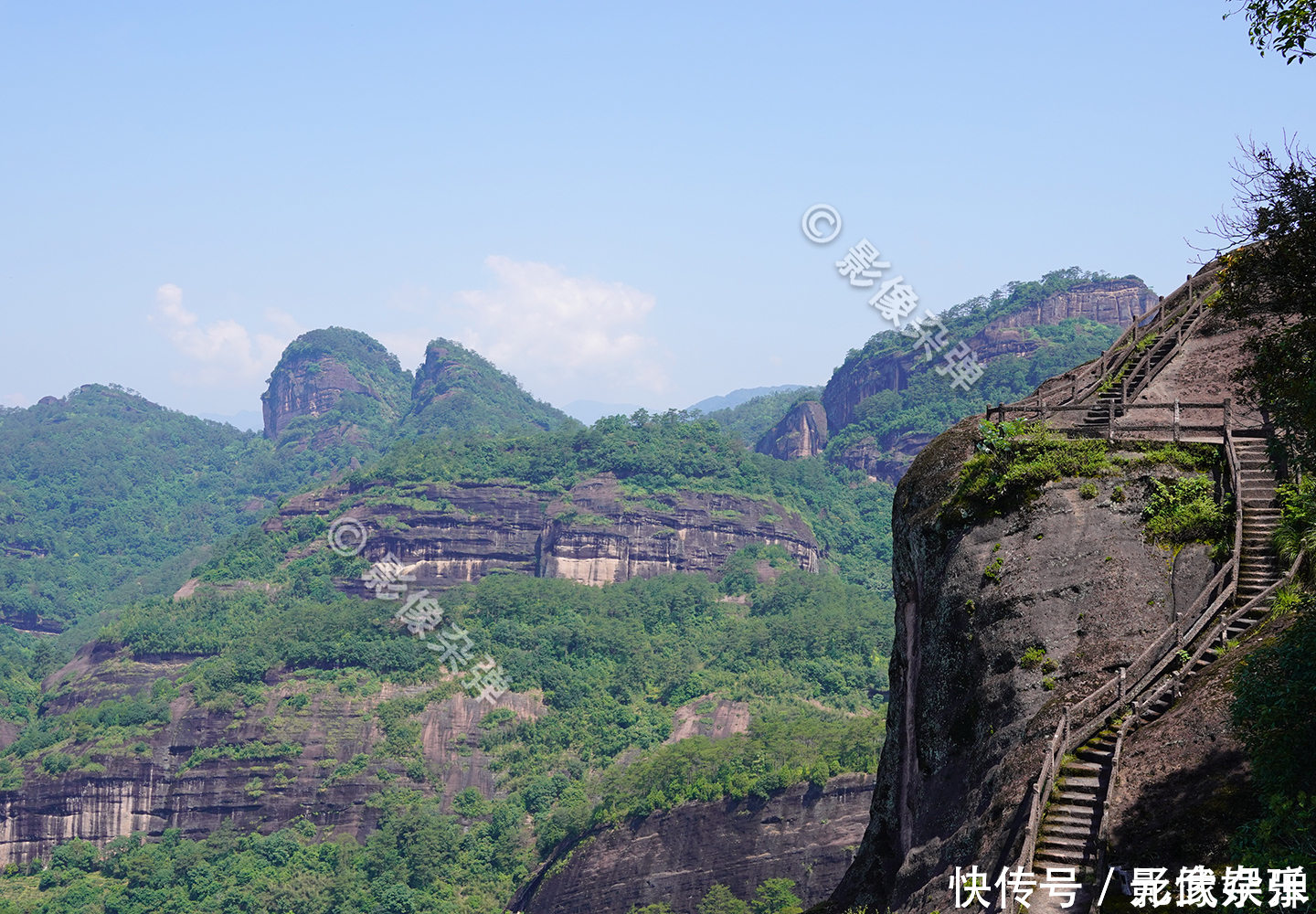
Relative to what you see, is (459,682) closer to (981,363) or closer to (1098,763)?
(981,363)

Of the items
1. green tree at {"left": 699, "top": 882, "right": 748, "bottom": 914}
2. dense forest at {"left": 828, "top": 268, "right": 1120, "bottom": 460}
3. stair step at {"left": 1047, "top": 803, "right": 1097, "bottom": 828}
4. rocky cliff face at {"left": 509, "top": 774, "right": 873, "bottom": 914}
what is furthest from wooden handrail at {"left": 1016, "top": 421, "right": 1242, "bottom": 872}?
dense forest at {"left": 828, "top": 268, "right": 1120, "bottom": 460}

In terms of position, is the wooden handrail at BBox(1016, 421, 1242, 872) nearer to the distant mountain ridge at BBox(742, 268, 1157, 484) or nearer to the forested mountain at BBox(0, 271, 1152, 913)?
the forested mountain at BBox(0, 271, 1152, 913)

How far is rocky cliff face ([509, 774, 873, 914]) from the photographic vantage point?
78.5 meters

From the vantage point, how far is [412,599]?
141 m

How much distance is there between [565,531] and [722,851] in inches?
2778

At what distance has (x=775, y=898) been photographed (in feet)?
249

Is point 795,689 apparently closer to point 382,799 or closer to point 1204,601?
point 382,799

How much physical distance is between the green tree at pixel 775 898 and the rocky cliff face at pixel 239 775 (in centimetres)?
3789

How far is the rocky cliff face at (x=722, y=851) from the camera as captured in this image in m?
78.5

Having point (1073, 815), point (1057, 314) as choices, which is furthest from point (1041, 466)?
point (1057, 314)

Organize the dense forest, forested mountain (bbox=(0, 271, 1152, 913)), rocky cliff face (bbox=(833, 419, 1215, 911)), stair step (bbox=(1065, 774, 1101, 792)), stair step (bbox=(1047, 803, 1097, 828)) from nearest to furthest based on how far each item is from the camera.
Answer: stair step (bbox=(1047, 803, 1097, 828)) → stair step (bbox=(1065, 774, 1101, 792)) → rocky cliff face (bbox=(833, 419, 1215, 911)) → forested mountain (bbox=(0, 271, 1152, 913)) → the dense forest

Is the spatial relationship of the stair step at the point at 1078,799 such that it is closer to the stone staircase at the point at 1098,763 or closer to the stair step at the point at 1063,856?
the stone staircase at the point at 1098,763

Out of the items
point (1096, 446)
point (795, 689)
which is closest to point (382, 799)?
point (795, 689)

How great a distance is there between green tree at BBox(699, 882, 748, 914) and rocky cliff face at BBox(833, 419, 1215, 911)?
53.3 metres
